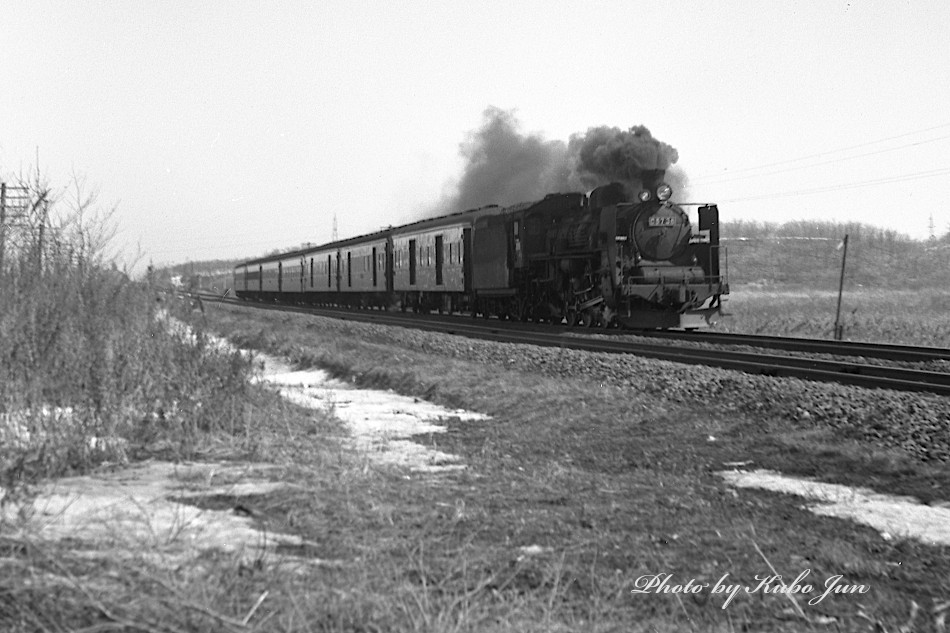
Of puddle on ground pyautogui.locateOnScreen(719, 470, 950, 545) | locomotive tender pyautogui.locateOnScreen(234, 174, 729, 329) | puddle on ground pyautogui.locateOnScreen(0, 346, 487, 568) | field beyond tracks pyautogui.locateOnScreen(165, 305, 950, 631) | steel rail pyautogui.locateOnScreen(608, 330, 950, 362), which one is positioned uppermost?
locomotive tender pyautogui.locateOnScreen(234, 174, 729, 329)

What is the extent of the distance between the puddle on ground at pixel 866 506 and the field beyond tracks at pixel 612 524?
17 centimetres

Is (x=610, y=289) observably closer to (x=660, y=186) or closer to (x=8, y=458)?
(x=660, y=186)

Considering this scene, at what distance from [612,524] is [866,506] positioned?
210 cm

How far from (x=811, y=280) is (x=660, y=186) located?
67460 mm

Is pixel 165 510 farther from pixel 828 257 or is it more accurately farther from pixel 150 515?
pixel 828 257

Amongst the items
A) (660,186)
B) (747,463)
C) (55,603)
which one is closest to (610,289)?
(660,186)

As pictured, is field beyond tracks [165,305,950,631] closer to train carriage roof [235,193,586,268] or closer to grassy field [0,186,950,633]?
grassy field [0,186,950,633]

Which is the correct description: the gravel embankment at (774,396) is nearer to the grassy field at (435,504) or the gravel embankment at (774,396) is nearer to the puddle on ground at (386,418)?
the grassy field at (435,504)

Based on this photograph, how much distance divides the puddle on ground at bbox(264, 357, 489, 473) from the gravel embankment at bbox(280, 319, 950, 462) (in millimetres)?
2581

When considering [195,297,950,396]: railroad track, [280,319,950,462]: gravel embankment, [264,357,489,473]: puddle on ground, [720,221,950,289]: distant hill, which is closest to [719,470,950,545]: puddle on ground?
[280,319,950,462]: gravel embankment

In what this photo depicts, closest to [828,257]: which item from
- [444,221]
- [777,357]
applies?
[444,221]

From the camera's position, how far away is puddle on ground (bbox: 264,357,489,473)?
7.96 metres

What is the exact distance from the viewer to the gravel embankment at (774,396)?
8.80 m

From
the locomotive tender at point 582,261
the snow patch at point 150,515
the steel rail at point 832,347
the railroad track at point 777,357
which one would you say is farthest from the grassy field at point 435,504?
the locomotive tender at point 582,261
